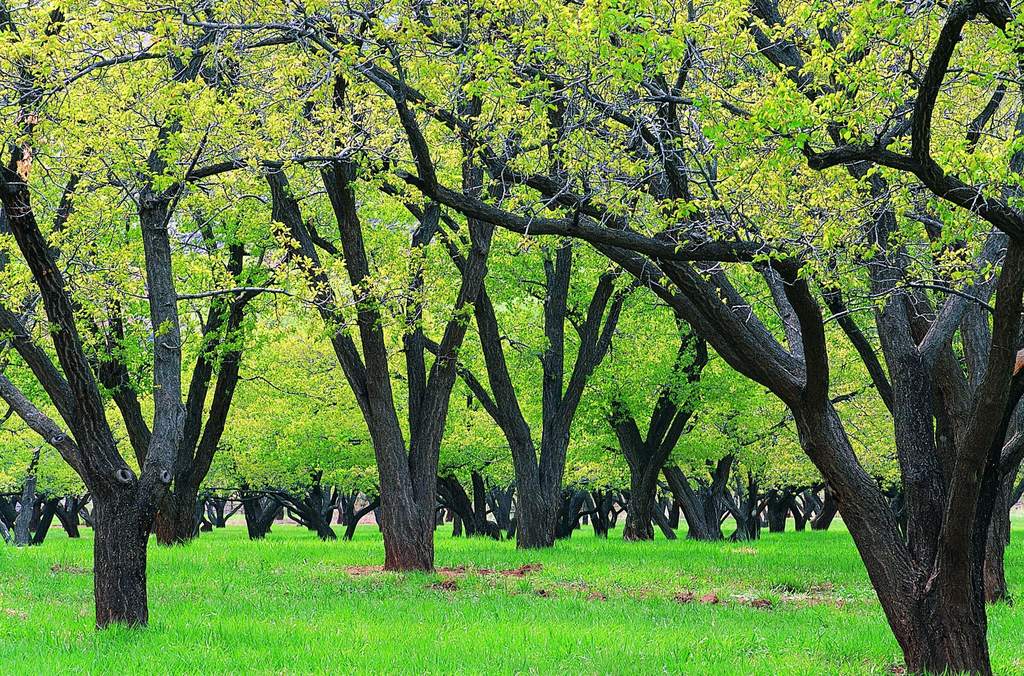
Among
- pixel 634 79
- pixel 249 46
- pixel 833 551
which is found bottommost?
pixel 833 551

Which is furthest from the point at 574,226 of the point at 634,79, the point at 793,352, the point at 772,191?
the point at 793,352

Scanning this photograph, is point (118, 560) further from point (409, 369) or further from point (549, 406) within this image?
point (549, 406)

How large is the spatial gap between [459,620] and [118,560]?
356cm

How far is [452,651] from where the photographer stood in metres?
8.48

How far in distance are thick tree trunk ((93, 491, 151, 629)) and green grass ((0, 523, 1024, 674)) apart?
0.28 m

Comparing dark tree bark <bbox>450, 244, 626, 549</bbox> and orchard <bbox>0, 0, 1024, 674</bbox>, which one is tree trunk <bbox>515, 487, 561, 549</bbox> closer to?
dark tree bark <bbox>450, 244, 626, 549</bbox>

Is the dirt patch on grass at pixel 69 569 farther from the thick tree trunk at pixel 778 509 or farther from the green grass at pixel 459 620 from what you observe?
the thick tree trunk at pixel 778 509

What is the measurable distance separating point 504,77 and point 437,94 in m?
2.70

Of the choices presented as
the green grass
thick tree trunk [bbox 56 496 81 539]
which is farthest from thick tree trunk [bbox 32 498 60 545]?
the green grass

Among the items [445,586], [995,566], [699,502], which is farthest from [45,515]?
[995,566]

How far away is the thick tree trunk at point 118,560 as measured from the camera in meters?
9.12

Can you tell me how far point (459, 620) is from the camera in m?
10.3

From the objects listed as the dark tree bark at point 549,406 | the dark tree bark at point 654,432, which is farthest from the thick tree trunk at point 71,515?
the dark tree bark at point 549,406

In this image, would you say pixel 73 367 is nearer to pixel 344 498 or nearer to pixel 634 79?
pixel 634 79
